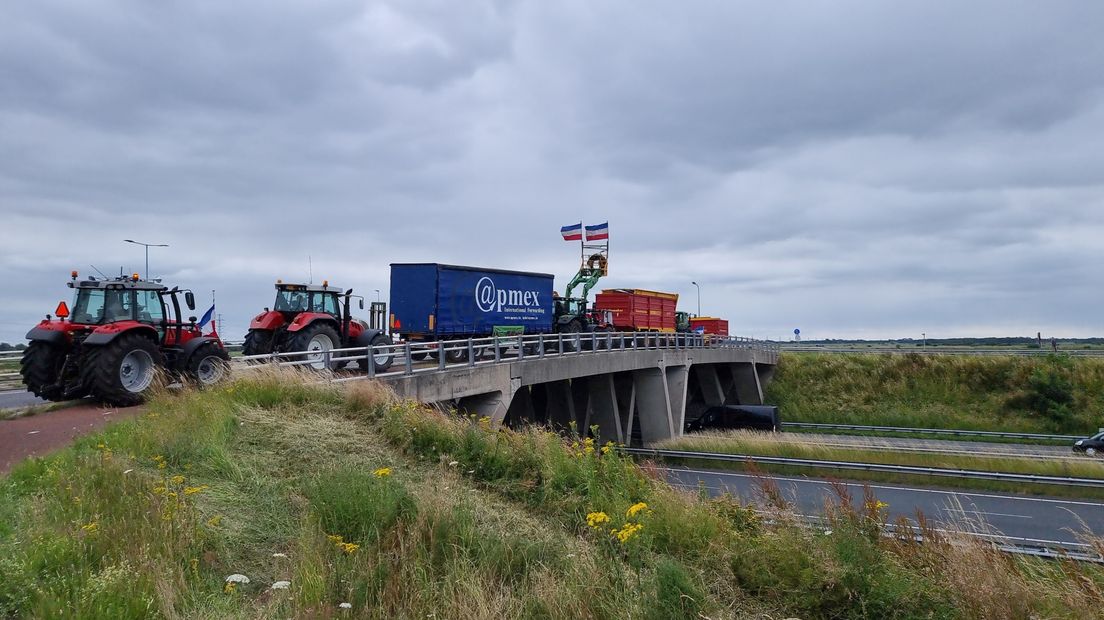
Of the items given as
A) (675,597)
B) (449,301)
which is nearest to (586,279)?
(449,301)

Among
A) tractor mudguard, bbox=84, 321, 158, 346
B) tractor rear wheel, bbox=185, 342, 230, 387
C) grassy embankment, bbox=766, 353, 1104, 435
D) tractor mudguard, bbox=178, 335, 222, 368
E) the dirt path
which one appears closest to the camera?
the dirt path

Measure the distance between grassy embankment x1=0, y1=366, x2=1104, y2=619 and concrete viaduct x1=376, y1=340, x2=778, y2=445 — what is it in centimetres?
394

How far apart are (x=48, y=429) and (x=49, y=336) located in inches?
107

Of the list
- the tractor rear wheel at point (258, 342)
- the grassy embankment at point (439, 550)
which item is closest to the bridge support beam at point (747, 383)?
the tractor rear wheel at point (258, 342)

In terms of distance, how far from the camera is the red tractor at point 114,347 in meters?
12.9

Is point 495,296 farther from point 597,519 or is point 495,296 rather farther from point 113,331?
point 597,519

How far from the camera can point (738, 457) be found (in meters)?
21.1

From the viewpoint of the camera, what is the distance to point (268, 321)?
17.9 m

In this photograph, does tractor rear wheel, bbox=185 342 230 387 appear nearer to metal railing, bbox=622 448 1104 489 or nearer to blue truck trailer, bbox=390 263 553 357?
metal railing, bbox=622 448 1104 489

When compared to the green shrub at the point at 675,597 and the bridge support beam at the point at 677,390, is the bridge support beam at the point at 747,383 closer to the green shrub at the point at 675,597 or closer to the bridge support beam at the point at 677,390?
the bridge support beam at the point at 677,390

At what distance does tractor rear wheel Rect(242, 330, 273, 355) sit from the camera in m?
17.8

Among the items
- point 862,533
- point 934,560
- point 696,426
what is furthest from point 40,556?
point 696,426

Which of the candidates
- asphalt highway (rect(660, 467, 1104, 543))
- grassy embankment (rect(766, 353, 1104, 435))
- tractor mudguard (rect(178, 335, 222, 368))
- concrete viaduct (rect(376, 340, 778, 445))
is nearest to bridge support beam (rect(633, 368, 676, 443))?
concrete viaduct (rect(376, 340, 778, 445))

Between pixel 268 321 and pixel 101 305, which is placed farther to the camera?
pixel 268 321
